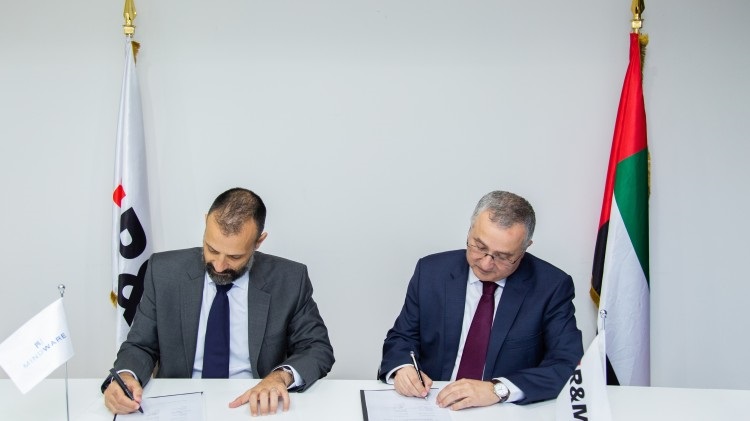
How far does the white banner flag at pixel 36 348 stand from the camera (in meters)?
1.91

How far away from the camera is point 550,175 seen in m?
3.63

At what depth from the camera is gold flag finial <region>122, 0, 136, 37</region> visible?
334cm

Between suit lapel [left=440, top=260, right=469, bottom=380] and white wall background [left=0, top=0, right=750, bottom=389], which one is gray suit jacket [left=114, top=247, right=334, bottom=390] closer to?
suit lapel [left=440, top=260, right=469, bottom=380]

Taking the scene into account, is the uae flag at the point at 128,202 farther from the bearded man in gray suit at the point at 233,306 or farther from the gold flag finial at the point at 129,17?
the bearded man in gray suit at the point at 233,306

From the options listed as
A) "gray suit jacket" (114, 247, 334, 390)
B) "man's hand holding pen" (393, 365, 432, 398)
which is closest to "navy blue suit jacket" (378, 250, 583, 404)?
"man's hand holding pen" (393, 365, 432, 398)

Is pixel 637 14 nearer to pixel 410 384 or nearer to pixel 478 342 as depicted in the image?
pixel 478 342

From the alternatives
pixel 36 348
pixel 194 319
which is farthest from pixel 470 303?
pixel 36 348

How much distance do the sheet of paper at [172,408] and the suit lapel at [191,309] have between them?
0.36 metres

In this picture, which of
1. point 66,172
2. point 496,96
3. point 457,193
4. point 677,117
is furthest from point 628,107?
point 66,172

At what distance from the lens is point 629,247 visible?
3375 mm

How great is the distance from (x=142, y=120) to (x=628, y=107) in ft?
7.93

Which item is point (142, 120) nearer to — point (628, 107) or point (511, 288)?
point (511, 288)

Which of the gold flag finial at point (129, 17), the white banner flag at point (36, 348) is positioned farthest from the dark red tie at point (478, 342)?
the gold flag finial at point (129, 17)

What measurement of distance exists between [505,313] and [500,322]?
0.04 m
